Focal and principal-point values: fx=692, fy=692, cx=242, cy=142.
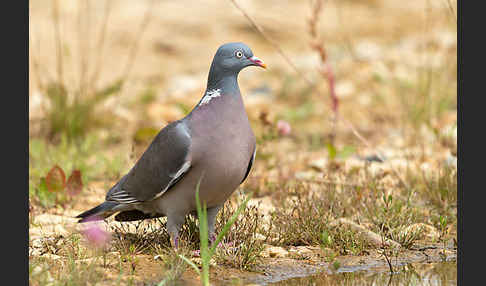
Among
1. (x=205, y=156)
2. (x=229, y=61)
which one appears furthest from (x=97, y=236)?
(x=229, y=61)

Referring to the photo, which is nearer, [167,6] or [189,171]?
[189,171]

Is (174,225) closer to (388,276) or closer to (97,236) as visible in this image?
(97,236)

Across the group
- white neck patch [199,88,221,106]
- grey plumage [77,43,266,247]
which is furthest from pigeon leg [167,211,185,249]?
white neck patch [199,88,221,106]

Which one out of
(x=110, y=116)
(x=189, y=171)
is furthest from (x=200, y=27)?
(x=189, y=171)

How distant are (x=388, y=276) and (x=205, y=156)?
3.61ft

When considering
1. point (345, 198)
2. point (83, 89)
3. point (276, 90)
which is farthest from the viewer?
point (276, 90)

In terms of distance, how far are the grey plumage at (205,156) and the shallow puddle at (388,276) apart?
601 millimetres

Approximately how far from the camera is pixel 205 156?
11.3ft

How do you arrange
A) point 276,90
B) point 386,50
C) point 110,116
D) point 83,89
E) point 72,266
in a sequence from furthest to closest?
point 386,50
point 276,90
point 110,116
point 83,89
point 72,266

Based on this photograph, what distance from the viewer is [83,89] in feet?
21.5

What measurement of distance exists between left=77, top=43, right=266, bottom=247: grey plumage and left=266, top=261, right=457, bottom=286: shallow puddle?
0.60 meters

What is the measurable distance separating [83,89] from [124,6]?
422cm

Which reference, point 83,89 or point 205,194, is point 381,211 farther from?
point 83,89

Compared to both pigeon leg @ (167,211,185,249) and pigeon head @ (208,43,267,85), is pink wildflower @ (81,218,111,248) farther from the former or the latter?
pigeon head @ (208,43,267,85)
